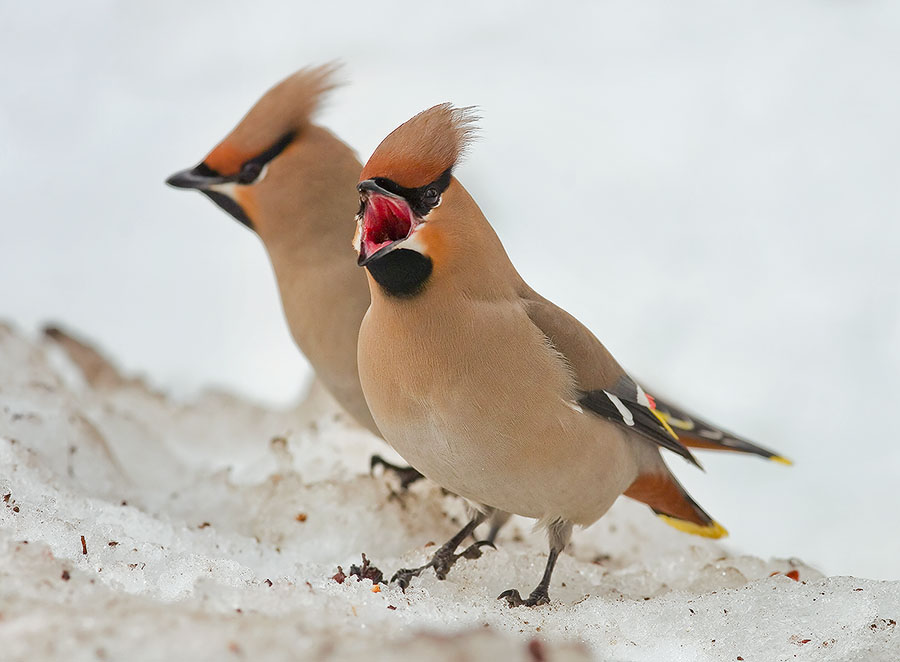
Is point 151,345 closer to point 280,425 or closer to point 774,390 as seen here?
point 280,425

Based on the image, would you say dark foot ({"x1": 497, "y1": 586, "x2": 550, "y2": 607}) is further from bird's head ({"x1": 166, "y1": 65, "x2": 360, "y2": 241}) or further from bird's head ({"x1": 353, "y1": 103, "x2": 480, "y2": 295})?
bird's head ({"x1": 166, "y1": 65, "x2": 360, "y2": 241})

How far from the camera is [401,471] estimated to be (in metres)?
3.40

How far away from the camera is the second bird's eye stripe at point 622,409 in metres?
2.66

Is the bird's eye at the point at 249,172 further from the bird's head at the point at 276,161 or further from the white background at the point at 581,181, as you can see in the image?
the white background at the point at 581,181

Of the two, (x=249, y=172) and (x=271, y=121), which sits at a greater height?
(x=271, y=121)

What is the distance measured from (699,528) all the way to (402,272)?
55.0 inches

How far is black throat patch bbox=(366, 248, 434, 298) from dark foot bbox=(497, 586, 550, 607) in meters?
0.76

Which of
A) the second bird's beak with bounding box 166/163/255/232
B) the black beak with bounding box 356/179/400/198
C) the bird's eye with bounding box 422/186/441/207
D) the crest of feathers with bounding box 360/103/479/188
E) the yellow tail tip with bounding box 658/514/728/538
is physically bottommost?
the yellow tail tip with bounding box 658/514/728/538

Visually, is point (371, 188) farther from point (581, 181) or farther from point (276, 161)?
point (581, 181)

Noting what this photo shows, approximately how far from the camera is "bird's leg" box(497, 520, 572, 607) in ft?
8.34

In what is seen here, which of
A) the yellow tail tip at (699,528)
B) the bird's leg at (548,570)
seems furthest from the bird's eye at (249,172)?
the yellow tail tip at (699,528)

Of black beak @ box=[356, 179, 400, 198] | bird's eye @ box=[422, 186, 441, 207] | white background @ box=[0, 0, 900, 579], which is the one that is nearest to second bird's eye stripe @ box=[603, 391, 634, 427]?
bird's eye @ box=[422, 186, 441, 207]

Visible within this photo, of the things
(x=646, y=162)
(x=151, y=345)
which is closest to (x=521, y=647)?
(x=151, y=345)

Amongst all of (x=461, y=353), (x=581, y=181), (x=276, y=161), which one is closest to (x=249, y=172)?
(x=276, y=161)
